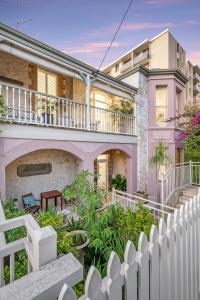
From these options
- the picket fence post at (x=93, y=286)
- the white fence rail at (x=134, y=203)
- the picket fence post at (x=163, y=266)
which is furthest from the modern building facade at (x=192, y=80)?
the picket fence post at (x=93, y=286)

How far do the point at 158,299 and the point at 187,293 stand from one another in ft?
3.00

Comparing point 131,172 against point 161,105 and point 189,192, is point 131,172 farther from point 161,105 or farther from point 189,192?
point 161,105

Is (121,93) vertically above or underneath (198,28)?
underneath

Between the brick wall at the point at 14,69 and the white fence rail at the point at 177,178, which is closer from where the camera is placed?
the white fence rail at the point at 177,178

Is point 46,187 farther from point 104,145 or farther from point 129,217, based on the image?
point 129,217

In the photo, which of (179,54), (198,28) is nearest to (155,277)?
(198,28)

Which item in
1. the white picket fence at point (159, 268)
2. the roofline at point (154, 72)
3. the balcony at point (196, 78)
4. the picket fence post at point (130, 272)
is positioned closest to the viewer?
the white picket fence at point (159, 268)

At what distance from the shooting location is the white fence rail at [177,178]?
334 inches

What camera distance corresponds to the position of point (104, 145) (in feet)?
29.8

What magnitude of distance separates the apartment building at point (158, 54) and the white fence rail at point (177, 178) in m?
19.6

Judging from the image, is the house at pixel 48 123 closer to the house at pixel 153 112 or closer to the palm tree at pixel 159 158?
the house at pixel 153 112

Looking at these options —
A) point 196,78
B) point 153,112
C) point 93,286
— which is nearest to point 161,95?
point 153,112

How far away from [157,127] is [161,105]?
184 cm

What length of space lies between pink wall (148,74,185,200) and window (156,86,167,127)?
434 millimetres
